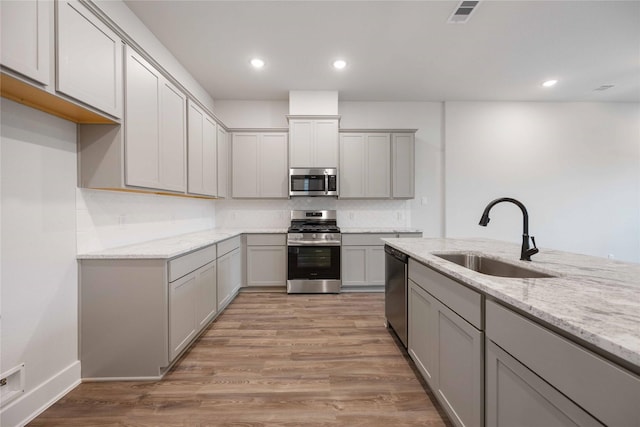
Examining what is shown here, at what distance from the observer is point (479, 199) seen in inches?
179

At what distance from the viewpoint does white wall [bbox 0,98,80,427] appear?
147cm

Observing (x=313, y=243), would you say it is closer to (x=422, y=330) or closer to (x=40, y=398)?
(x=422, y=330)

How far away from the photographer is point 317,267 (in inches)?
153

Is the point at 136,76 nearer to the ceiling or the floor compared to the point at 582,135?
nearer to the floor

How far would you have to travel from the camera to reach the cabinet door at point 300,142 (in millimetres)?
4062

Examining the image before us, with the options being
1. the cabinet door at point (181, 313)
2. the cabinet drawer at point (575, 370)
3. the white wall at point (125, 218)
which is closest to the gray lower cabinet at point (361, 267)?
the cabinet door at point (181, 313)

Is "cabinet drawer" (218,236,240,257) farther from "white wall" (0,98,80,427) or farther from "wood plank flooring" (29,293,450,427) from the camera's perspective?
"white wall" (0,98,80,427)

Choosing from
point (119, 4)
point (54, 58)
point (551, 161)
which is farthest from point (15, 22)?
point (551, 161)

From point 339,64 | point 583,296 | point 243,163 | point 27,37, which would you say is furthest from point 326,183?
point 583,296

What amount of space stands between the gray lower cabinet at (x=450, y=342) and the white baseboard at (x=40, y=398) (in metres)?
2.46

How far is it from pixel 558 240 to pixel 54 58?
6.68m

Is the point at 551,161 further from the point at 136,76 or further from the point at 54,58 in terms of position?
the point at 54,58

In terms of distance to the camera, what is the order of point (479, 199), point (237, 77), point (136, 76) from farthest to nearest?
point (479, 199)
point (237, 77)
point (136, 76)

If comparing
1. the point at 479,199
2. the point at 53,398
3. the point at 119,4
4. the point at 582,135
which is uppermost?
the point at 119,4
